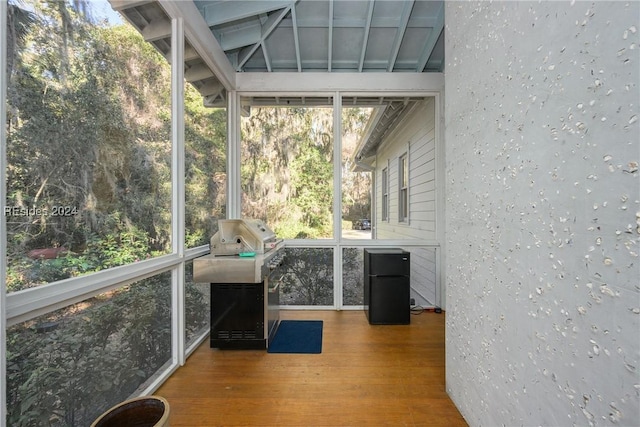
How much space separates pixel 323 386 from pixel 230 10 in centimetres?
406

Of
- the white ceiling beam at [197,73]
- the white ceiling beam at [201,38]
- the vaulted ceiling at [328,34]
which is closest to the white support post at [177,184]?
the white ceiling beam at [201,38]

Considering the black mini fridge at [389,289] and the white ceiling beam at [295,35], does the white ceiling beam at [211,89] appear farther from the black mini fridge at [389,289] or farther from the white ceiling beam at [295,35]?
the black mini fridge at [389,289]

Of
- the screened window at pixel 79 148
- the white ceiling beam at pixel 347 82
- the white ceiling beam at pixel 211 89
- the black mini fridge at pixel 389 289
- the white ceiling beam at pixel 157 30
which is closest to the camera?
the screened window at pixel 79 148

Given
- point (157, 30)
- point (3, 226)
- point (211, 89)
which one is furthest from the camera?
point (211, 89)

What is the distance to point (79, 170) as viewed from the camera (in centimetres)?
163

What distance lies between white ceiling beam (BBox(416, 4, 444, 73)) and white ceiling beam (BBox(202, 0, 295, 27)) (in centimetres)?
181

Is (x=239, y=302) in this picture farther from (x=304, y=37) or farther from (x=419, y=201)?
(x=304, y=37)

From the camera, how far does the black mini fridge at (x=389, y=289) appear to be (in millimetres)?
3744

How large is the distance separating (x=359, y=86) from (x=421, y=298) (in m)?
3.37

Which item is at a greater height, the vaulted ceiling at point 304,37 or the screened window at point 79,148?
the vaulted ceiling at point 304,37

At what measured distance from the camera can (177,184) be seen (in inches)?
103

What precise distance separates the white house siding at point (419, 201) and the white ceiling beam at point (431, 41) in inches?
21.9

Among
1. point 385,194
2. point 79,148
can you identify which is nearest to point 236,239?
point 79,148

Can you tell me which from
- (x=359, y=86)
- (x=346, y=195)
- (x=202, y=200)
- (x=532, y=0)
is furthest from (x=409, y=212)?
(x=532, y=0)
